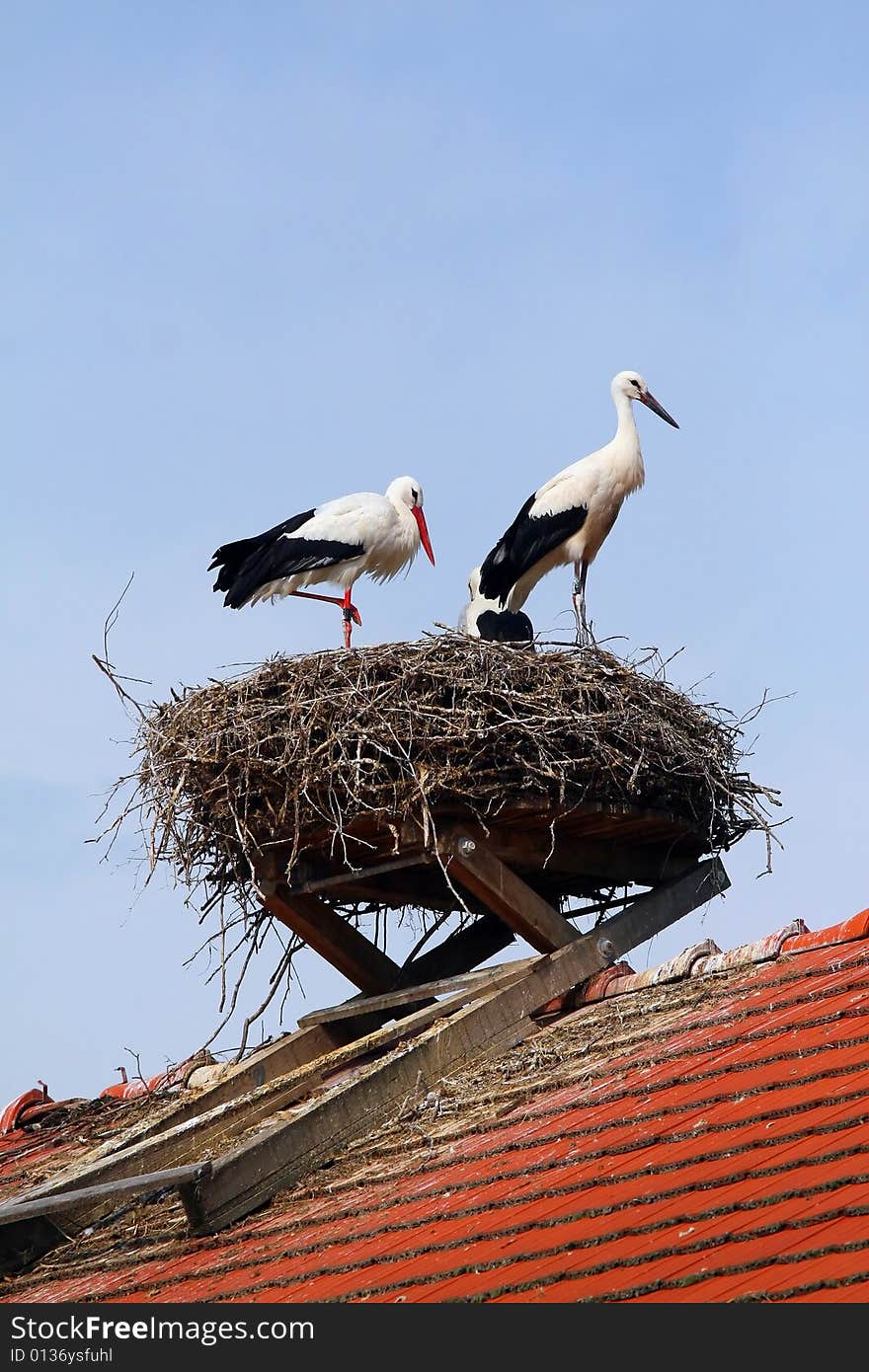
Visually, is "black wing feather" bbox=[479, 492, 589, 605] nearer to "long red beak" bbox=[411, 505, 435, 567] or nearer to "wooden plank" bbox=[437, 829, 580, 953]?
"long red beak" bbox=[411, 505, 435, 567]

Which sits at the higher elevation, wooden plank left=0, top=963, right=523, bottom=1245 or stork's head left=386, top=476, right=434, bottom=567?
stork's head left=386, top=476, right=434, bottom=567

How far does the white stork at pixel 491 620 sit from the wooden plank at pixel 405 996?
2198mm

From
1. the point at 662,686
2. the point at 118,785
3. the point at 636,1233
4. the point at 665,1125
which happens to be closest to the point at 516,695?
the point at 662,686

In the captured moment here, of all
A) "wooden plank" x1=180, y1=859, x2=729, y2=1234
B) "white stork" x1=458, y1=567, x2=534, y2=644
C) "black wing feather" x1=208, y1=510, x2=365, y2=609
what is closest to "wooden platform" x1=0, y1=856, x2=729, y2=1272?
"wooden plank" x1=180, y1=859, x2=729, y2=1234

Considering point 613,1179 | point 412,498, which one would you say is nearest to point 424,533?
point 412,498

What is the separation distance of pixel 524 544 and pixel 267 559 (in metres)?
1.35

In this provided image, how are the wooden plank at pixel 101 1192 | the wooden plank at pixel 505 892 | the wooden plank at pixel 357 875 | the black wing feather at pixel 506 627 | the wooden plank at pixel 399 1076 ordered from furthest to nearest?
the black wing feather at pixel 506 627
the wooden plank at pixel 357 875
the wooden plank at pixel 505 892
the wooden plank at pixel 399 1076
the wooden plank at pixel 101 1192

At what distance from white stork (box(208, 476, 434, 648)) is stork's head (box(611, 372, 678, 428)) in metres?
1.58

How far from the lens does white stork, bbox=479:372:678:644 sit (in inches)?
390

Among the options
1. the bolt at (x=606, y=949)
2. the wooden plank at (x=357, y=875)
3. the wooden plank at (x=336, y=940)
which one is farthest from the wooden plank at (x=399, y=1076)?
the wooden plank at (x=336, y=940)

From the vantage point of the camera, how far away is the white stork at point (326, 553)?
9.62m

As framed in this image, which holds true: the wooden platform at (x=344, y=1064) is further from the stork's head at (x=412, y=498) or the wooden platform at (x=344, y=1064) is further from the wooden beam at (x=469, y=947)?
Answer: the stork's head at (x=412, y=498)

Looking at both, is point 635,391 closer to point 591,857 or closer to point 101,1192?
point 591,857

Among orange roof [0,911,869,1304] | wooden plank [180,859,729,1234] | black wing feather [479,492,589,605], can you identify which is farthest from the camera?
black wing feather [479,492,589,605]
